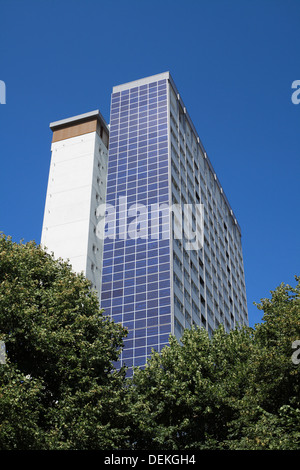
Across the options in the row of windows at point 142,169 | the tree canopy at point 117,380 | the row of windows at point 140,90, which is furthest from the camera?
→ the row of windows at point 140,90

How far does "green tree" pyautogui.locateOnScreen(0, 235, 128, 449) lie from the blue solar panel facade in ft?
107

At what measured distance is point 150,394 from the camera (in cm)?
3334

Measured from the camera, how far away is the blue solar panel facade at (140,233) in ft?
221

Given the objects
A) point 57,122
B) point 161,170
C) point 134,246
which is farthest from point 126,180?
point 57,122

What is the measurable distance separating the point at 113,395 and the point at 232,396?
6.52 m

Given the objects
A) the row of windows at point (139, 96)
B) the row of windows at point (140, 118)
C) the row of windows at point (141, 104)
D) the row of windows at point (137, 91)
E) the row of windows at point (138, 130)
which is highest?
the row of windows at point (137, 91)

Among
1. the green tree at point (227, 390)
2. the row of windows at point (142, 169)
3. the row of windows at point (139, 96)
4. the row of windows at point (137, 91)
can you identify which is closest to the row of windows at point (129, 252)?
the row of windows at point (142, 169)

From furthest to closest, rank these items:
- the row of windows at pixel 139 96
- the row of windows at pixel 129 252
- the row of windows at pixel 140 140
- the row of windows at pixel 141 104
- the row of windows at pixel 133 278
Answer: the row of windows at pixel 139 96, the row of windows at pixel 141 104, the row of windows at pixel 140 140, the row of windows at pixel 129 252, the row of windows at pixel 133 278

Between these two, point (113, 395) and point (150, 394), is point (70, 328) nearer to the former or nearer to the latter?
point (113, 395)

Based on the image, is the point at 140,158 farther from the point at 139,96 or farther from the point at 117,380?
the point at 117,380

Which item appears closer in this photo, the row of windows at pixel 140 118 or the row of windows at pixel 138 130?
the row of windows at pixel 138 130

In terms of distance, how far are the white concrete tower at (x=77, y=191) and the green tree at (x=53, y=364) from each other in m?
46.0

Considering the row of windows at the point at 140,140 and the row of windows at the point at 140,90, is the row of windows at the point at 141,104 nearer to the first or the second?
the row of windows at the point at 140,90

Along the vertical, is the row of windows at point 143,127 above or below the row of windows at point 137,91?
below
